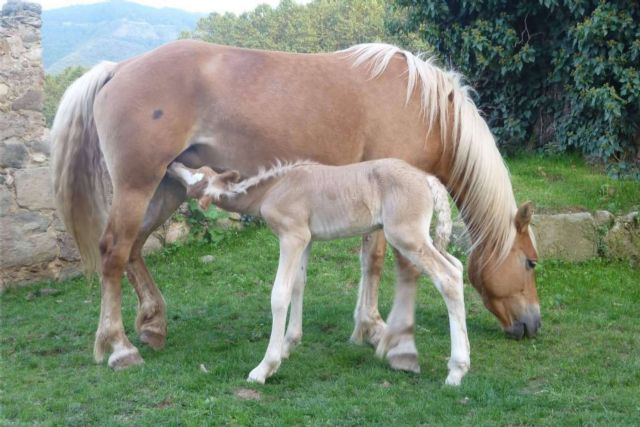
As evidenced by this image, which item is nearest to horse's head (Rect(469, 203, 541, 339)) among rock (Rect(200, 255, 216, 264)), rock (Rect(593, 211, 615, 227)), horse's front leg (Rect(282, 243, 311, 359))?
horse's front leg (Rect(282, 243, 311, 359))

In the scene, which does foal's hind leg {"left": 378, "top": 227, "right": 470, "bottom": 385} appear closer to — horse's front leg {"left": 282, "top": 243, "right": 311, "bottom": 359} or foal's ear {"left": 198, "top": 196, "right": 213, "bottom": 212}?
horse's front leg {"left": 282, "top": 243, "right": 311, "bottom": 359}

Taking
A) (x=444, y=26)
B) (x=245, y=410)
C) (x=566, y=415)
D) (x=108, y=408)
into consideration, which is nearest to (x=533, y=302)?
(x=566, y=415)

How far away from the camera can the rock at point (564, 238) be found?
7.91 metres

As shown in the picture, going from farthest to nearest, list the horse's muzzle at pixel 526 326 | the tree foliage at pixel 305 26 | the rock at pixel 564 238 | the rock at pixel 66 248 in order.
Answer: the tree foliage at pixel 305 26 < the rock at pixel 66 248 < the rock at pixel 564 238 < the horse's muzzle at pixel 526 326

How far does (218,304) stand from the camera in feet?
22.8

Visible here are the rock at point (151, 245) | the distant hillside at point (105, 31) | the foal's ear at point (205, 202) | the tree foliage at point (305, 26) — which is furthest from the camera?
the distant hillside at point (105, 31)

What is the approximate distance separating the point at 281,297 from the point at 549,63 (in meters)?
8.34

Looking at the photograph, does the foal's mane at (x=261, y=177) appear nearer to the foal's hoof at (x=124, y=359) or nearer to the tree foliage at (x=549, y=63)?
the foal's hoof at (x=124, y=359)

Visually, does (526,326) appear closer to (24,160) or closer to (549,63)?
(24,160)

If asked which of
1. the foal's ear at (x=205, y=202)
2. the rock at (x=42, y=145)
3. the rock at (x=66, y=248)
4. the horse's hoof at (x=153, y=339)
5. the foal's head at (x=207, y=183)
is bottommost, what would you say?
the rock at (x=66, y=248)

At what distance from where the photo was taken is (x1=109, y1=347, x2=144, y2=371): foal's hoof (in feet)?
16.7

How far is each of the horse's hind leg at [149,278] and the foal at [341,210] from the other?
798mm

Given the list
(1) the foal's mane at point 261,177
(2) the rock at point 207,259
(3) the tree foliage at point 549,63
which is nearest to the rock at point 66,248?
(2) the rock at point 207,259

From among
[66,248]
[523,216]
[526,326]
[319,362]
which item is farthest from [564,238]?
[66,248]
